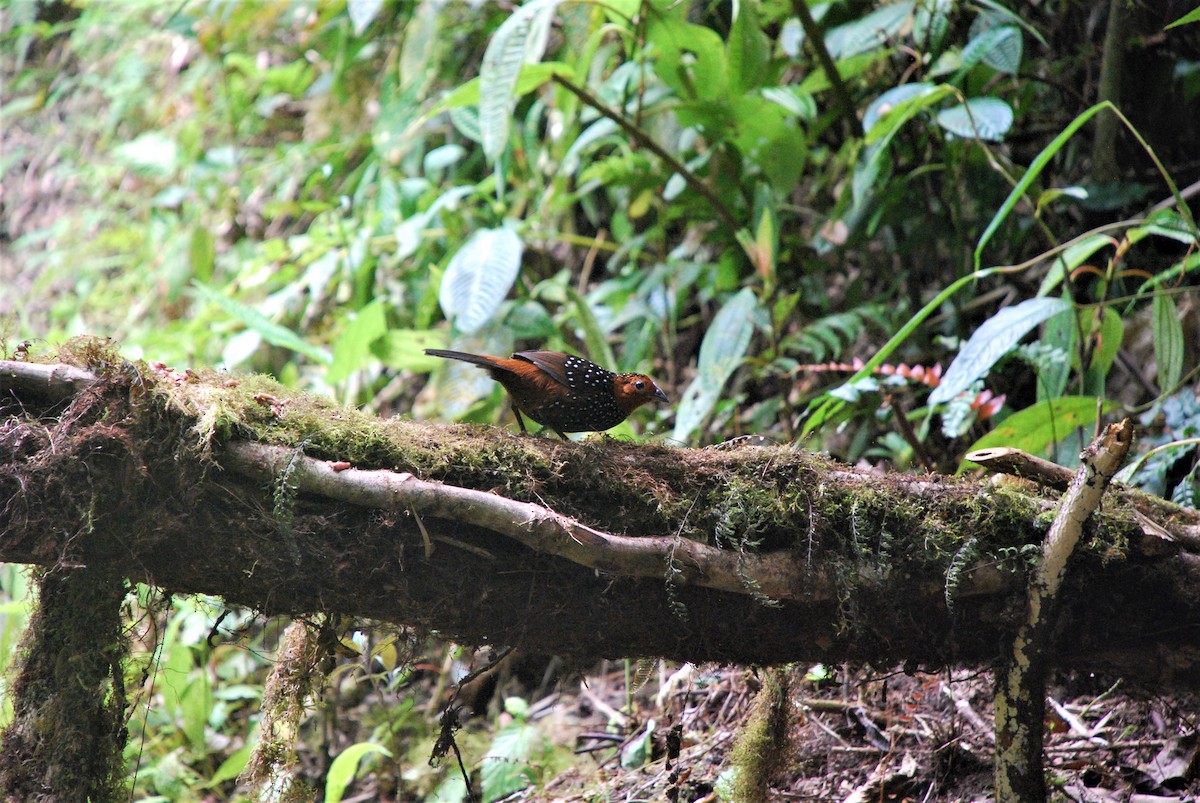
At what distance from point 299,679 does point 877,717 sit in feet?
5.72

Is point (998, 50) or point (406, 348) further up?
point (998, 50)

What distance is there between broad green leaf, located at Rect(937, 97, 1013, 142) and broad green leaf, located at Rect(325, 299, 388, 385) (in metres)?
2.28

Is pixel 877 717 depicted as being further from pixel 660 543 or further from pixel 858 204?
pixel 858 204

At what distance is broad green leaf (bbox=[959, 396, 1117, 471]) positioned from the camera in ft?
8.60

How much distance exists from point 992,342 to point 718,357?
1.17m

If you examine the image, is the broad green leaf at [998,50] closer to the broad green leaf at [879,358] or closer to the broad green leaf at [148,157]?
the broad green leaf at [879,358]

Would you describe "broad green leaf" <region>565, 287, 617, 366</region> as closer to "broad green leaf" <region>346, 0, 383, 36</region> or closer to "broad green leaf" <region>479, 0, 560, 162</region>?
"broad green leaf" <region>479, 0, 560, 162</region>

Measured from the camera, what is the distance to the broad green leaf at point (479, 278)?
11.5ft

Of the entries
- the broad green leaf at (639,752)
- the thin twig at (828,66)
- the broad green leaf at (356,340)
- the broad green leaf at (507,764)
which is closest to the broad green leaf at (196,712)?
the broad green leaf at (507,764)

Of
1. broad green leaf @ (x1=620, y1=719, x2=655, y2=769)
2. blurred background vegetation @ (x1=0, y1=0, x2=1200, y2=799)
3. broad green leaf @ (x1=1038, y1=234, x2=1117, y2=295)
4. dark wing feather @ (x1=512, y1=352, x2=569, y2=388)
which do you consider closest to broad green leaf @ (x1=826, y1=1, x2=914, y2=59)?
blurred background vegetation @ (x1=0, y1=0, x2=1200, y2=799)

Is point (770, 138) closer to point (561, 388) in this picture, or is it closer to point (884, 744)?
point (561, 388)

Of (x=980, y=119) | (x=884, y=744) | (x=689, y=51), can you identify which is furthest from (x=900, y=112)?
(x=884, y=744)

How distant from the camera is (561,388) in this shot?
2809 millimetres

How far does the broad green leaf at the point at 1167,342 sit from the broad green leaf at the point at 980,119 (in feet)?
2.78
